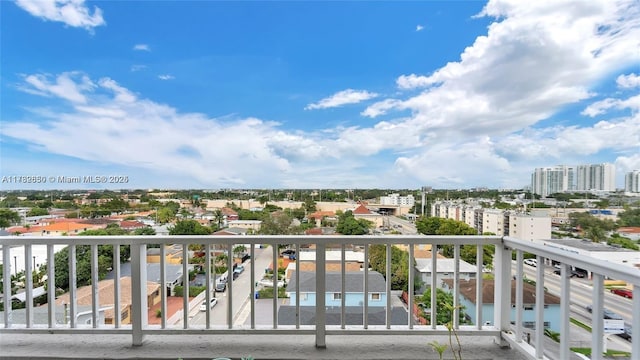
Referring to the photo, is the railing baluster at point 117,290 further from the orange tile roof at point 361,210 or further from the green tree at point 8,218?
the orange tile roof at point 361,210

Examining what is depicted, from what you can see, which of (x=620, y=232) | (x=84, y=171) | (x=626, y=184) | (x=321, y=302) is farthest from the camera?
(x=84, y=171)

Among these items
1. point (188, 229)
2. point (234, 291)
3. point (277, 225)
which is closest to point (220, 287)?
point (234, 291)

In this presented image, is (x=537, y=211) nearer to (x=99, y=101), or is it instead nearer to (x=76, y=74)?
(x=99, y=101)

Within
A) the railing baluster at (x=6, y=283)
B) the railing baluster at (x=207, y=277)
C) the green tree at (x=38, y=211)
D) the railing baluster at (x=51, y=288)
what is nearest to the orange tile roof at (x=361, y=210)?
the railing baluster at (x=207, y=277)

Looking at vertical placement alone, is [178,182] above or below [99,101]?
below

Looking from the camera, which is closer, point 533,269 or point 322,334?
point 533,269

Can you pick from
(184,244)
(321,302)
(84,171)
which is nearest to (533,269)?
(321,302)

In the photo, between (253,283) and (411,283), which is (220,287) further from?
(411,283)
